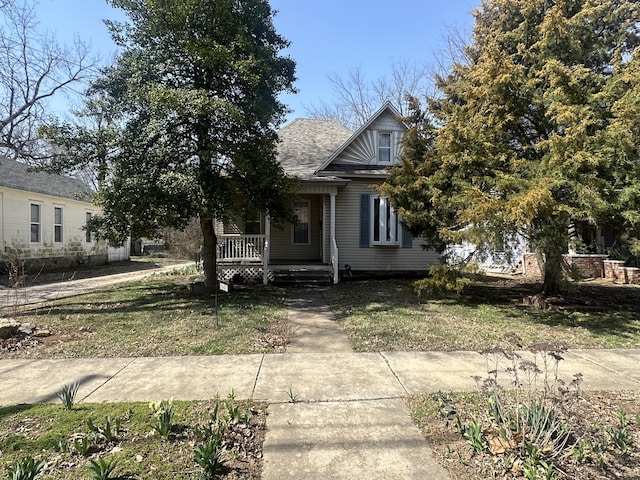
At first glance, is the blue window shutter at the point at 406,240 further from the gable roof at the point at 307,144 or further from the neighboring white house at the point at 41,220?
the neighboring white house at the point at 41,220

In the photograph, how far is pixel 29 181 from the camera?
17.0 m

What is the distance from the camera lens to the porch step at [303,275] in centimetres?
1238

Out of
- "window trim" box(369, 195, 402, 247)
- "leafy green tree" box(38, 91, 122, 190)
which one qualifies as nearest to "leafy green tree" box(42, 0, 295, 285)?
"leafy green tree" box(38, 91, 122, 190)

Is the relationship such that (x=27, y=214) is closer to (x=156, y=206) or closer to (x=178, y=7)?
(x=156, y=206)

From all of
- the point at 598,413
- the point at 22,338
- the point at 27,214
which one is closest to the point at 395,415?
the point at 598,413

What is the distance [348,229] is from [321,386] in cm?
969

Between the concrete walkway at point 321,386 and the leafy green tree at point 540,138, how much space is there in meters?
2.38

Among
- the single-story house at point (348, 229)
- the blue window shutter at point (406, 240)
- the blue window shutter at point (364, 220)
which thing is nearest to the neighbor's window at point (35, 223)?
the single-story house at point (348, 229)

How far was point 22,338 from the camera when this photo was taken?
603 cm

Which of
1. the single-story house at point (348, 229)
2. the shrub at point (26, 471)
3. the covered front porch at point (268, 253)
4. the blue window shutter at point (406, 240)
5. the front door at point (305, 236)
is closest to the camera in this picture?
the shrub at point (26, 471)

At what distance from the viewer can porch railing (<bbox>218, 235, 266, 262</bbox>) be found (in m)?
12.6

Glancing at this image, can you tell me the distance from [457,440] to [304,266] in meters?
9.52

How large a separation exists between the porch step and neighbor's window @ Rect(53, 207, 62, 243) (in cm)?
1314

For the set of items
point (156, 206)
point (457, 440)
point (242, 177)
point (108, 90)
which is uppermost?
point (108, 90)
